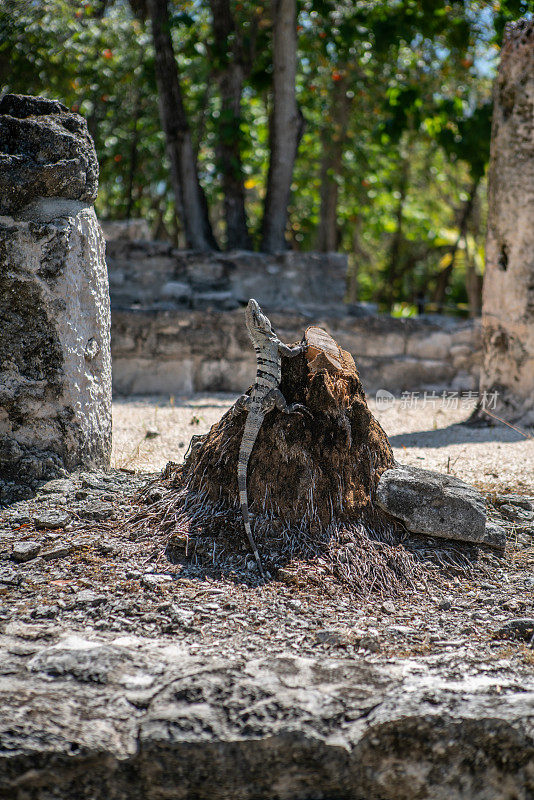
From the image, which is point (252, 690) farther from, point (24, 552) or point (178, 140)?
point (178, 140)

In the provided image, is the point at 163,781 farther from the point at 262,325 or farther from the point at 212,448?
the point at 262,325

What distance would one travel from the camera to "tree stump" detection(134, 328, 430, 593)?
3.39m

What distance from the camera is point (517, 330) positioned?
6418mm

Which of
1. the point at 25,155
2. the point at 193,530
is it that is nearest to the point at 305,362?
the point at 193,530

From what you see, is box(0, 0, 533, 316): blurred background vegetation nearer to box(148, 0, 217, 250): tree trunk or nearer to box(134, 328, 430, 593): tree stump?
box(148, 0, 217, 250): tree trunk

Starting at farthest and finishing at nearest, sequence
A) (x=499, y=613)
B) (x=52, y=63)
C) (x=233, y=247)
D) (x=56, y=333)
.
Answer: (x=233, y=247)
(x=52, y=63)
(x=56, y=333)
(x=499, y=613)

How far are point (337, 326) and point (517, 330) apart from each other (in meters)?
2.25

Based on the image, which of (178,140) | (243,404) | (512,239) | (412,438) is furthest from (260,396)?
(178,140)

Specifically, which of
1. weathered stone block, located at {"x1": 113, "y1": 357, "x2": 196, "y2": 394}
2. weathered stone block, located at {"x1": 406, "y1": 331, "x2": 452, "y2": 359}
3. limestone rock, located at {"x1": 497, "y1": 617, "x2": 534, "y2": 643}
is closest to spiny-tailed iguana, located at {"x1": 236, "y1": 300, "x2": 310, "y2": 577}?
limestone rock, located at {"x1": 497, "y1": 617, "x2": 534, "y2": 643}

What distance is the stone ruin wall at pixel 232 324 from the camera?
25.2 ft

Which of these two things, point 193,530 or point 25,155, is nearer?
point 193,530

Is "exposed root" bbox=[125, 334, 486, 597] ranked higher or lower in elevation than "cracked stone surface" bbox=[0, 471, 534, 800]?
higher

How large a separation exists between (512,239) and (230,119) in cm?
451

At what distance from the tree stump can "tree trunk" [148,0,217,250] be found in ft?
19.7
